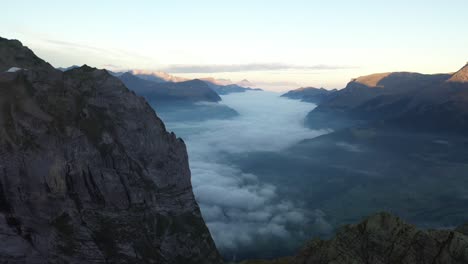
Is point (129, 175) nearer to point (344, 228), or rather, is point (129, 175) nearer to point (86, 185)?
point (86, 185)

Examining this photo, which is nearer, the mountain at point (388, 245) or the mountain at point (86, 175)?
the mountain at point (388, 245)

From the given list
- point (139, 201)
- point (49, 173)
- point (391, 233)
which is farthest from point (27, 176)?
point (391, 233)

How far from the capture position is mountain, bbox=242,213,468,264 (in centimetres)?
6356

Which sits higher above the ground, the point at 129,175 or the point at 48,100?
the point at 48,100

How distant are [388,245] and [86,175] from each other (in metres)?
101

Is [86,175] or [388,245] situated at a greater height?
[388,245]

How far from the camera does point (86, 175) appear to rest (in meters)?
131

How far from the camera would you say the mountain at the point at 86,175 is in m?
117

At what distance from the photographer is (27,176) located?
386 feet

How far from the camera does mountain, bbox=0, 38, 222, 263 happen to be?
11731cm

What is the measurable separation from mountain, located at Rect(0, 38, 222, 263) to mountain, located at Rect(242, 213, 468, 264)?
8296cm

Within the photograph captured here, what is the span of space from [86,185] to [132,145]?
2873cm

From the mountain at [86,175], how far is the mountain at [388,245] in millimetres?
82957

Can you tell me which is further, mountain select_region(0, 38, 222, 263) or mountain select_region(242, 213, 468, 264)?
mountain select_region(0, 38, 222, 263)
